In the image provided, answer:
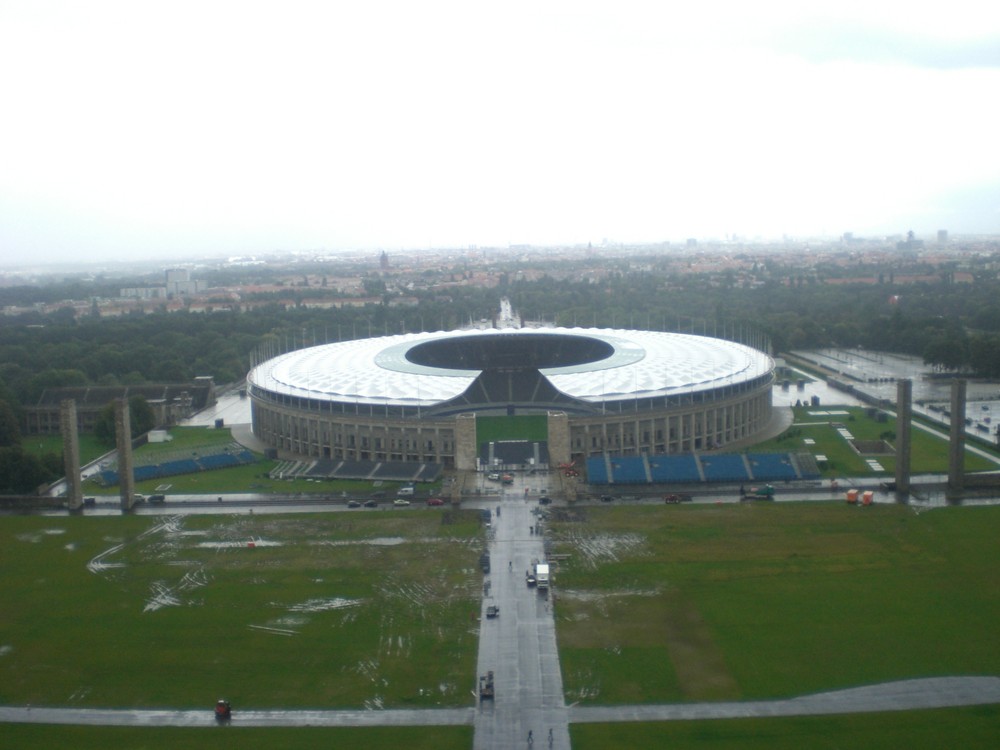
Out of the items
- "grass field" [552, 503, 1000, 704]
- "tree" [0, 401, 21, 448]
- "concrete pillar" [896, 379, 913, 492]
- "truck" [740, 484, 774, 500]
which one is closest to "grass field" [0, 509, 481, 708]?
"grass field" [552, 503, 1000, 704]

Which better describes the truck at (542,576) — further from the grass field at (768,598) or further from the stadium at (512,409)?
the stadium at (512,409)

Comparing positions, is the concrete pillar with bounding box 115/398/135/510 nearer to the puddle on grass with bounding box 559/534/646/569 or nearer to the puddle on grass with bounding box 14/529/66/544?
the puddle on grass with bounding box 14/529/66/544

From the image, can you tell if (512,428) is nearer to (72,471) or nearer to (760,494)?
(760,494)

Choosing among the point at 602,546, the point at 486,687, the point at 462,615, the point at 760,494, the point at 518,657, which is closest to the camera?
the point at 486,687

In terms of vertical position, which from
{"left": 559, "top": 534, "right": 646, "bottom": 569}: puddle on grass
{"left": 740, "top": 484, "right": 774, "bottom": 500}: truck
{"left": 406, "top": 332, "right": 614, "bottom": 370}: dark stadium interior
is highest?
{"left": 406, "top": 332, "right": 614, "bottom": 370}: dark stadium interior

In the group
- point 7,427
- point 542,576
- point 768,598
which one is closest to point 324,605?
point 542,576

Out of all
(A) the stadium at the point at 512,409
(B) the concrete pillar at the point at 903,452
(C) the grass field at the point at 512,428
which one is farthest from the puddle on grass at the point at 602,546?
(C) the grass field at the point at 512,428

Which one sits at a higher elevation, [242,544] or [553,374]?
[553,374]
